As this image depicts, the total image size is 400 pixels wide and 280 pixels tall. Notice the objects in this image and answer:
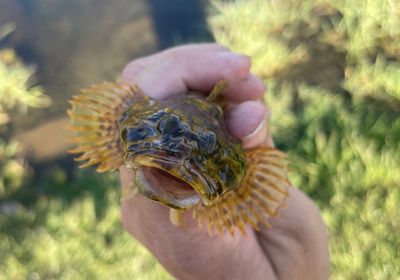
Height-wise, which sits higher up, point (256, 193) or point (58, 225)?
point (256, 193)

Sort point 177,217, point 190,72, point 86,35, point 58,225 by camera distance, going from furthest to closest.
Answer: point 86,35
point 58,225
point 190,72
point 177,217

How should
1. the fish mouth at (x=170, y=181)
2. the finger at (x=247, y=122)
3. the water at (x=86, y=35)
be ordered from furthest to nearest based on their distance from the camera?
the water at (x=86, y=35), the finger at (x=247, y=122), the fish mouth at (x=170, y=181)

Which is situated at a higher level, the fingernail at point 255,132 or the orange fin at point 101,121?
the orange fin at point 101,121

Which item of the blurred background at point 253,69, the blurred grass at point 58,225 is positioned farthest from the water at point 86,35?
the blurred grass at point 58,225

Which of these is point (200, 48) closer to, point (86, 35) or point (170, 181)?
point (170, 181)

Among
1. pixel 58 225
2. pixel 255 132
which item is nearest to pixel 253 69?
pixel 58 225

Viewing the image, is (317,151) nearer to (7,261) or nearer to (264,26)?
(264,26)

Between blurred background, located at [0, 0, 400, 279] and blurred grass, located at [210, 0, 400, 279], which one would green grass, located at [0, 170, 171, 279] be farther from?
blurred grass, located at [210, 0, 400, 279]

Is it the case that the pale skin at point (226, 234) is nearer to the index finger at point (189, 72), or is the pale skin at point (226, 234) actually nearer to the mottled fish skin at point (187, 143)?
the index finger at point (189, 72)
